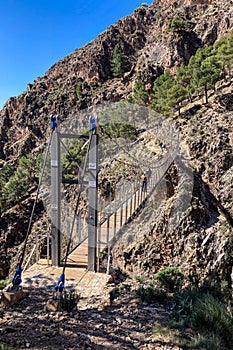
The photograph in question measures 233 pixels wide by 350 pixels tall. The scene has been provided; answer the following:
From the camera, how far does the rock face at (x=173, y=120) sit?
20.3ft

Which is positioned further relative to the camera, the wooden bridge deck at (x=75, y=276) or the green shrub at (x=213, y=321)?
the wooden bridge deck at (x=75, y=276)

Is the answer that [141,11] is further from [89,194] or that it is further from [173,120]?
[89,194]

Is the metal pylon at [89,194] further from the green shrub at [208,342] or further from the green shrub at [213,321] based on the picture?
the green shrub at [208,342]

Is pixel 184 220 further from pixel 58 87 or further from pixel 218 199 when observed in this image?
pixel 58 87

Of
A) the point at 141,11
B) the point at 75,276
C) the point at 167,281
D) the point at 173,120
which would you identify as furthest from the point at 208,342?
the point at 141,11

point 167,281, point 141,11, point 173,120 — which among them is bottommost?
point 167,281

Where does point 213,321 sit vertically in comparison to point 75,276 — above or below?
above

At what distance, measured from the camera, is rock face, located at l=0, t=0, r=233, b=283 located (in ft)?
20.3

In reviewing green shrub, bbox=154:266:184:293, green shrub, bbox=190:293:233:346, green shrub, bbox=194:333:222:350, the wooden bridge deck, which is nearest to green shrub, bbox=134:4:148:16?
the wooden bridge deck

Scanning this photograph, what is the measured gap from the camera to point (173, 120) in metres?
14.9

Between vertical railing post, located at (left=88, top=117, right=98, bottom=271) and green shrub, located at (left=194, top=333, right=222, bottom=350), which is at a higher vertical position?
vertical railing post, located at (left=88, top=117, right=98, bottom=271)

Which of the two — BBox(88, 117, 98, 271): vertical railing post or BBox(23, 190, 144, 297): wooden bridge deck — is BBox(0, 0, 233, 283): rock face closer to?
BBox(23, 190, 144, 297): wooden bridge deck

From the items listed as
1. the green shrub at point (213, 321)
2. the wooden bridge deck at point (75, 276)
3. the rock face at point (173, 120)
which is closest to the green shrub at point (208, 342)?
the green shrub at point (213, 321)

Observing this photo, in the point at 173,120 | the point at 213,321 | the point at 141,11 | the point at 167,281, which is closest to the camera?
the point at 213,321
